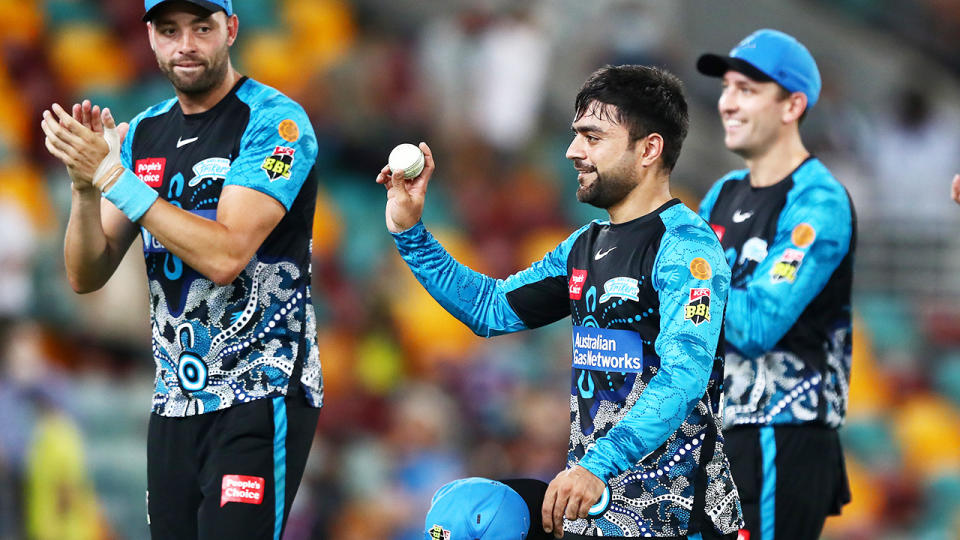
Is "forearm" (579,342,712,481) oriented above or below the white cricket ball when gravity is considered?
below

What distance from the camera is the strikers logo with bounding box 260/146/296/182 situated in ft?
14.5

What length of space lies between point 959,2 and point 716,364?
12.4 meters

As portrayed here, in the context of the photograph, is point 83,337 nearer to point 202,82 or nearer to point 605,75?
point 202,82

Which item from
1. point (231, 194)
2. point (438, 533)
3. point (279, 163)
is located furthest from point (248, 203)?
point (438, 533)

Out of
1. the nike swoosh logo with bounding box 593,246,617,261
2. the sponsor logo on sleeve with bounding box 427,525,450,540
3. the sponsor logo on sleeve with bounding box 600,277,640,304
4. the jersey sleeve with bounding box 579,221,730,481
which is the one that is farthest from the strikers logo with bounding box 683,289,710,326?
the sponsor logo on sleeve with bounding box 427,525,450,540

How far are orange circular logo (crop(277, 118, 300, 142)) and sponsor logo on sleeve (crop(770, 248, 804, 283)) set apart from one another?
1.84 m

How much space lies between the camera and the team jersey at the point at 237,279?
4.42 meters

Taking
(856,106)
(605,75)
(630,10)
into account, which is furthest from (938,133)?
(605,75)

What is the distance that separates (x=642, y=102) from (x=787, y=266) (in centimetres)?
125

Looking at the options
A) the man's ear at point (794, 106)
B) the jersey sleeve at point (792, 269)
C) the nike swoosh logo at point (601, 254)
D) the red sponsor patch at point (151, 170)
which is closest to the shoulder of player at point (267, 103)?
the red sponsor patch at point (151, 170)

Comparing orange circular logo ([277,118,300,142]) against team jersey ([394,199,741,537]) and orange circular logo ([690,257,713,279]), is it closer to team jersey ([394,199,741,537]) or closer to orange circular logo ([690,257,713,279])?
team jersey ([394,199,741,537])

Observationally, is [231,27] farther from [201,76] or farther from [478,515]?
[478,515]

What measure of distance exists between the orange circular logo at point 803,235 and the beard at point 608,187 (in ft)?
4.05

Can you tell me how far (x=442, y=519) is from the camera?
4.09 m
